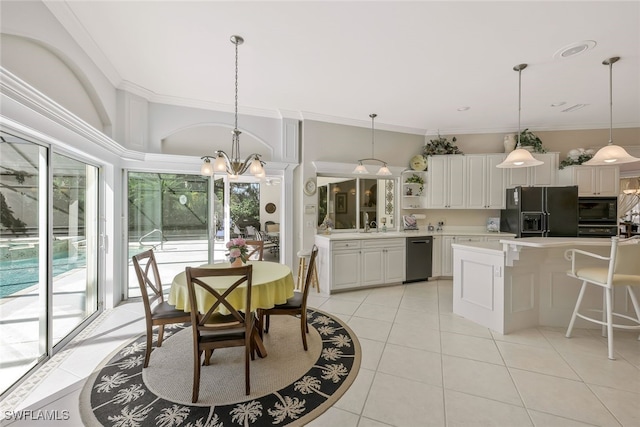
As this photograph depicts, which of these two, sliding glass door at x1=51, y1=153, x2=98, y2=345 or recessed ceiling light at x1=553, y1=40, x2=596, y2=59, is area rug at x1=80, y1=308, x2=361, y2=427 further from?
recessed ceiling light at x1=553, y1=40, x2=596, y2=59

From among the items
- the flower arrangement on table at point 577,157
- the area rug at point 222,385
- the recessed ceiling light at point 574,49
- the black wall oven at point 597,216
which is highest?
the recessed ceiling light at point 574,49

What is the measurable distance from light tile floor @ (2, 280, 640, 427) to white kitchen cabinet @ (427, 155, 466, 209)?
2.49 meters

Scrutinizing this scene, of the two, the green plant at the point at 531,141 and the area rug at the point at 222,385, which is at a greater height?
the green plant at the point at 531,141

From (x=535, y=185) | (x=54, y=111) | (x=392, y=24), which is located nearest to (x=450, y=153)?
(x=535, y=185)

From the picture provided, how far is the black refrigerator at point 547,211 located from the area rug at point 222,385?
386 cm

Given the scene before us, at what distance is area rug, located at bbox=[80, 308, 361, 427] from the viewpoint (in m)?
1.80

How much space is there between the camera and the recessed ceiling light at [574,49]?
8.45 feet

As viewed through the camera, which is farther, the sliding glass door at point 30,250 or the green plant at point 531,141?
the green plant at point 531,141

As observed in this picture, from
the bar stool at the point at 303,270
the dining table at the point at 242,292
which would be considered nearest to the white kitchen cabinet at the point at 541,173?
the bar stool at the point at 303,270

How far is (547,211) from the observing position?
4.55 meters

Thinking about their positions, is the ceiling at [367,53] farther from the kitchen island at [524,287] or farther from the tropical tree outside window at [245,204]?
the tropical tree outside window at [245,204]

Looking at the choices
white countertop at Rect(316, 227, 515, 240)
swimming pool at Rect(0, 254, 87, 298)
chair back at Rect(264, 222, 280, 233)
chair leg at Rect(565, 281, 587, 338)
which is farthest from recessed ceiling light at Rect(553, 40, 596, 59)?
chair back at Rect(264, 222, 280, 233)

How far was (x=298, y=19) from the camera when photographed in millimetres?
2309

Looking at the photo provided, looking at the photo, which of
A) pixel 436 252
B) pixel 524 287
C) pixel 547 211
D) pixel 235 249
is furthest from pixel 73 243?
pixel 547 211
